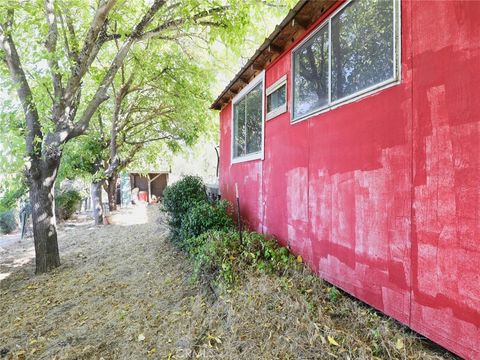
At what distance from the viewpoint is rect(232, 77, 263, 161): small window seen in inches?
235

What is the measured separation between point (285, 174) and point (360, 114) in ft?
5.83

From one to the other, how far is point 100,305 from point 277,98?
4459 millimetres

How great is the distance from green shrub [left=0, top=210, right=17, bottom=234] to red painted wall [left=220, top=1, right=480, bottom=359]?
A: 18.8 metres

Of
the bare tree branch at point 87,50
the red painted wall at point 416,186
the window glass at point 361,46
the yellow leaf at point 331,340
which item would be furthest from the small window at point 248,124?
the yellow leaf at point 331,340

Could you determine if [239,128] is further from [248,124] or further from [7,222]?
[7,222]

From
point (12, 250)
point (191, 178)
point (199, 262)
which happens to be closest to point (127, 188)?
point (12, 250)

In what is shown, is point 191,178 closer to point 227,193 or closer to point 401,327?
point 227,193

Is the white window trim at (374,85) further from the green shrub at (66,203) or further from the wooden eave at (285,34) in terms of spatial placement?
the green shrub at (66,203)

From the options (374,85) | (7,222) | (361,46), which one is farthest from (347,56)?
(7,222)

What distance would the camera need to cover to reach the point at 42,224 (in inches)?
264

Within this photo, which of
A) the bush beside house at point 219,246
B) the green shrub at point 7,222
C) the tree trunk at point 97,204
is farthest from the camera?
the green shrub at point 7,222

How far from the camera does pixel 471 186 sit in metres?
2.08

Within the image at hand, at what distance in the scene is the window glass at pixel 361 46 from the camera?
Result: 284 centimetres

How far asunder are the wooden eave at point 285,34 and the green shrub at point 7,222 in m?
16.6
